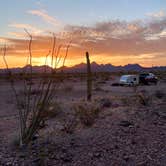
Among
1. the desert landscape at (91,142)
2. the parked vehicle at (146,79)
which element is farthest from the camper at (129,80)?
the desert landscape at (91,142)

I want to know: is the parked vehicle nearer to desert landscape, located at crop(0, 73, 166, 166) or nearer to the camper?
the camper

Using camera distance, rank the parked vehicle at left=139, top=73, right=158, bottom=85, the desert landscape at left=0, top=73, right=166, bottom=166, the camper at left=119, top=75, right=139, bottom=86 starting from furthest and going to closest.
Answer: the parked vehicle at left=139, top=73, right=158, bottom=85 → the camper at left=119, top=75, right=139, bottom=86 → the desert landscape at left=0, top=73, right=166, bottom=166

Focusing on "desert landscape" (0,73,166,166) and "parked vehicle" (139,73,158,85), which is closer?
"desert landscape" (0,73,166,166)

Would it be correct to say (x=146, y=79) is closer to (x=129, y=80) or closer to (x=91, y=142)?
(x=129, y=80)

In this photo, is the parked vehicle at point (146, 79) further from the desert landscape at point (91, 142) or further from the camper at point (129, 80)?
the desert landscape at point (91, 142)

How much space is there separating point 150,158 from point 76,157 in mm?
1684

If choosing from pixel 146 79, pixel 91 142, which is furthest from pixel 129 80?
pixel 91 142

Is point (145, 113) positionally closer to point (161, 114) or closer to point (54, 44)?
point (161, 114)

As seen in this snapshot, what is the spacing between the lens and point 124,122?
10.9 metres

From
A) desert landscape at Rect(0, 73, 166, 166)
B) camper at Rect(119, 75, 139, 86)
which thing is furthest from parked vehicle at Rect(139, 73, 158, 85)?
desert landscape at Rect(0, 73, 166, 166)

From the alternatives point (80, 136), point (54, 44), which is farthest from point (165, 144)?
point (54, 44)

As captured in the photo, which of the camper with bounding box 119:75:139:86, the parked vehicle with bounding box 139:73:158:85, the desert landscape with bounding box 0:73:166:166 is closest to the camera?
the desert landscape with bounding box 0:73:166:166

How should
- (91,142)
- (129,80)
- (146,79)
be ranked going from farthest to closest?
(146,79) → (129,80) → (91,142)

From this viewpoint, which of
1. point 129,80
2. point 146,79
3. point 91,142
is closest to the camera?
point 91,142
